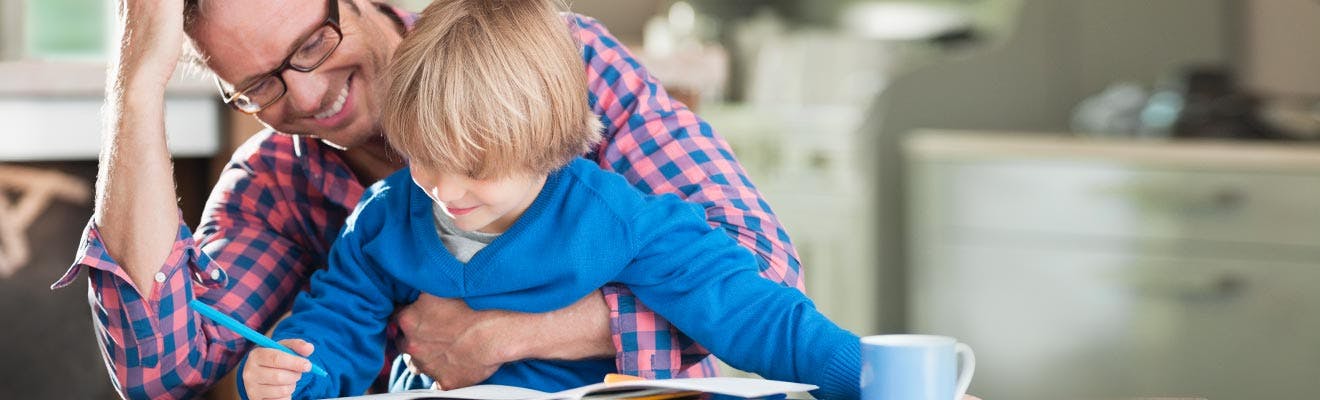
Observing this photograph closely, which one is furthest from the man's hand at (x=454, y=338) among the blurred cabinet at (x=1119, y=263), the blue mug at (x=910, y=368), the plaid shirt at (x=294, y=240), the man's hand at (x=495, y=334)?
the blurred cabinet at (x=1119, y=263)

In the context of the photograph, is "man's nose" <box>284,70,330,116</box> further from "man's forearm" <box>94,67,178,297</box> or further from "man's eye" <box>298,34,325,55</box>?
"man's forearm" <box>94,67,178,297</box>

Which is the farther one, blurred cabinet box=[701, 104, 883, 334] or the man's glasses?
blurred cabinet box=[701, 104, 883, 334]

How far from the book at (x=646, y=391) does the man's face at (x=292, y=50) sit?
33cm

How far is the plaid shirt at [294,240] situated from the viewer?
1199mm

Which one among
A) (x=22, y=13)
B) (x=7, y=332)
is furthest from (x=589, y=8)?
(x=7, y=332)

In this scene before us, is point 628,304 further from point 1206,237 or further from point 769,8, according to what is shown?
point 769,8

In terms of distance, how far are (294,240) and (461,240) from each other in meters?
0.38

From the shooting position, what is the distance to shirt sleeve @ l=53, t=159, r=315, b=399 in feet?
3.90

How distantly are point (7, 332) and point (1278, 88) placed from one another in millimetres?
2363

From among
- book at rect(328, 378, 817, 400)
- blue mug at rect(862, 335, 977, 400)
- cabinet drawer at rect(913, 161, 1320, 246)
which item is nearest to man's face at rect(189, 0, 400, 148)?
book at rect(328, 378, 817, 400)

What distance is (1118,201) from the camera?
2992 mm

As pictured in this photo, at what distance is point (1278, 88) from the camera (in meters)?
3.02

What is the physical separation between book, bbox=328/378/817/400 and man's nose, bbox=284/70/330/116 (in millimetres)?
A: 339

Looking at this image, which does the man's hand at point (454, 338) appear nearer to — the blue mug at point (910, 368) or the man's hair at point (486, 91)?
the man's hair at point (486, 91)
